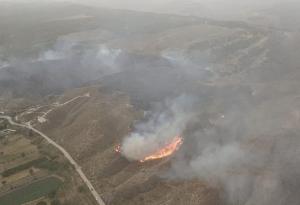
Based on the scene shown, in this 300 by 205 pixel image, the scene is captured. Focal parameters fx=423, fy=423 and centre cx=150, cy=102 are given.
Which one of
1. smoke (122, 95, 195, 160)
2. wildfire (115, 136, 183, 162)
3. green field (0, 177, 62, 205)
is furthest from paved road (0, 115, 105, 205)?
smoke (122, 95, 195, 160)

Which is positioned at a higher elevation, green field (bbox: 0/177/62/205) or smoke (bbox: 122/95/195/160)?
smoke (bbox: 122/95/195/160)

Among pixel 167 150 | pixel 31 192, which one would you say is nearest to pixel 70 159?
pixel 31 192

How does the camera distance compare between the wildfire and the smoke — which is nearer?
the wildfire

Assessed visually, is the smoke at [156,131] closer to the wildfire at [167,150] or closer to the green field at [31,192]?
the wildfire at [167,150]

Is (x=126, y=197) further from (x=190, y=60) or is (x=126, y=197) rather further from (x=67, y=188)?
(x=190, y=60)

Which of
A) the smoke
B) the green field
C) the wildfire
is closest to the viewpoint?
the green field

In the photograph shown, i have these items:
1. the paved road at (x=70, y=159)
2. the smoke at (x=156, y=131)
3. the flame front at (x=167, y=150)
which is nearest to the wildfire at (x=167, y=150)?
the flame front at (x=167, y=150)

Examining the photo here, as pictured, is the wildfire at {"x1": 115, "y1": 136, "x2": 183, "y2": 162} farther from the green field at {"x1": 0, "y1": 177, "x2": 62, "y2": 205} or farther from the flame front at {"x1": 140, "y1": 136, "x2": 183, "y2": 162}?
the green field at {"x1": 0, "y1": 177, "x2": 62, "y2": 205}

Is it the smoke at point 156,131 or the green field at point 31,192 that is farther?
the smoke at point 156,131
